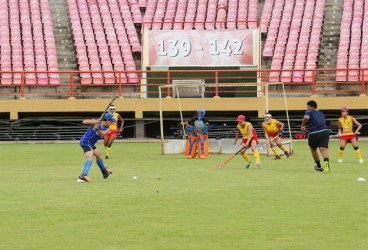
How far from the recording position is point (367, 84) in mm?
40656

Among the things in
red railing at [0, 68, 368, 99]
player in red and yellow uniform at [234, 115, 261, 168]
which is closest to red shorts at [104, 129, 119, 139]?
player in red and yellow uniform at [234, 115, 261, 168]

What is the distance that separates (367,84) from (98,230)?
30148 millimetres

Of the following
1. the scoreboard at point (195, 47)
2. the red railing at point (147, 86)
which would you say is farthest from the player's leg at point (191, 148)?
the scoreboard at point (195, 47)

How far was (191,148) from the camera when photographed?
28.8 meters

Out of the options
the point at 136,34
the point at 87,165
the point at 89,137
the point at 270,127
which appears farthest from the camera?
the point at 136,34

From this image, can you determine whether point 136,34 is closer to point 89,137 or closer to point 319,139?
point 319,139

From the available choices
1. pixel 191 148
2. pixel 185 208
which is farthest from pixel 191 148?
pixel 185 208

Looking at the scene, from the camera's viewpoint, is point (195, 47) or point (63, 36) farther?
point (63, 36)

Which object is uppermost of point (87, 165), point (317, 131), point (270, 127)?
point (317, 131)

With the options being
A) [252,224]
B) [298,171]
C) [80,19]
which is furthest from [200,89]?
[252,224]

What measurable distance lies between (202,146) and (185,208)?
14.5 meters

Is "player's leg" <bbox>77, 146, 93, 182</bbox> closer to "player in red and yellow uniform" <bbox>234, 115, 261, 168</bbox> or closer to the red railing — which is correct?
"player in red and yellow uniform" <bbox>234, 115, 261, 168</bbox>

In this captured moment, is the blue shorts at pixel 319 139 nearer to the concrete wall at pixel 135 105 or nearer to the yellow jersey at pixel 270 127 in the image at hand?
the yellow jersey at pixel 270 127

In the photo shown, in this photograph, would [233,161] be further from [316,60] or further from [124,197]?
[316,60]
